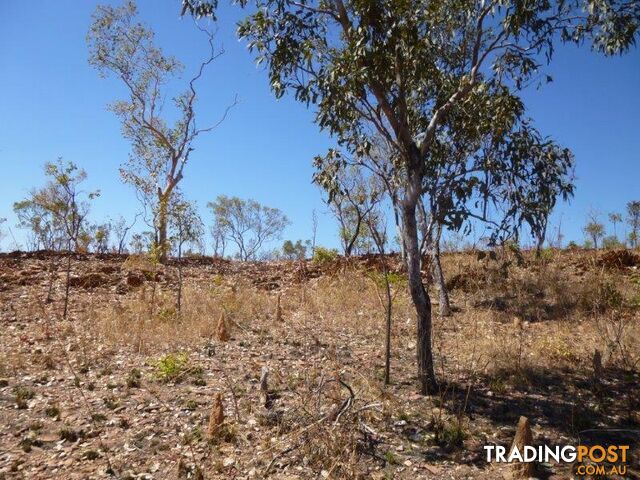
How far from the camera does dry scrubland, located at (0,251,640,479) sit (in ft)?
13.1

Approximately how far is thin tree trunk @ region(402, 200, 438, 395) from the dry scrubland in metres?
0.24

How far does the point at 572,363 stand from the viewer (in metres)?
6.02

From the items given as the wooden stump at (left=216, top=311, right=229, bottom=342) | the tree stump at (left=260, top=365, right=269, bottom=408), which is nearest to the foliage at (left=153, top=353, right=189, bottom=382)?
the wooden stump at (left=216, top=311, right=229, bottom=342)

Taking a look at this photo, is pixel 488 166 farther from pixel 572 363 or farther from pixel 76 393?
pixel 76 393

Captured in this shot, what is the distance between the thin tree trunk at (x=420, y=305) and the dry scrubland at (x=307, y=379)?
9.4 inches

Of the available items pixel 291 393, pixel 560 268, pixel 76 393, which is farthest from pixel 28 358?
pixel 560 268

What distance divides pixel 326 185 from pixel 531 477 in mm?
3529

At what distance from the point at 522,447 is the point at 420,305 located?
1.73 metres

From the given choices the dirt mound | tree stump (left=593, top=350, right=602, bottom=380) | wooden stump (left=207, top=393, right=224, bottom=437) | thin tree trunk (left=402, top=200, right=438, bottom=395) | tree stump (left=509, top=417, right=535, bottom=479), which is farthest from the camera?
the dirt mound

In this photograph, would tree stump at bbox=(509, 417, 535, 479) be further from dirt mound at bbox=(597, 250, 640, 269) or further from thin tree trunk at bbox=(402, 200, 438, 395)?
dirt mound at bbox=(597, 250, 640, 269)

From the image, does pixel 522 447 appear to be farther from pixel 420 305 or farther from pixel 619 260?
pixel 619 260

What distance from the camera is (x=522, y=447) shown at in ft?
12.1

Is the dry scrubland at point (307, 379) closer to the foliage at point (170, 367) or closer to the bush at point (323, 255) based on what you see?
the foliage at point (170, 367)

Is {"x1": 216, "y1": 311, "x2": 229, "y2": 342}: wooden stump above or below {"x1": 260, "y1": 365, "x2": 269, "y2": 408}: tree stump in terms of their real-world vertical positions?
above
